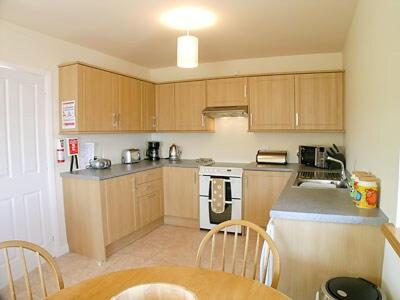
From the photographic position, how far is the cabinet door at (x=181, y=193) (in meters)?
3.85

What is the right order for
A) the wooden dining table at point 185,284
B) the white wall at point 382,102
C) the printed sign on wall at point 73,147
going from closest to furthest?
1. the wooden dining table at point 185,284
2. the white wall at point 382,102
3. the printed sign on wall at point 73,147

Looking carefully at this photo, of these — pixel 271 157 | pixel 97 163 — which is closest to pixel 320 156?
pixel 271 157

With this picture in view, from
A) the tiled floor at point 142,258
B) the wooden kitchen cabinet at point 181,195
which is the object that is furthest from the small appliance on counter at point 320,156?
the wooden kitchen cabinet at point 181,195

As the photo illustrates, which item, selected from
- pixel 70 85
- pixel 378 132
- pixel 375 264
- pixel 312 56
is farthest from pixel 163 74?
pixel 375 264

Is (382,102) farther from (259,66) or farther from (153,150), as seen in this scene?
(153,150)

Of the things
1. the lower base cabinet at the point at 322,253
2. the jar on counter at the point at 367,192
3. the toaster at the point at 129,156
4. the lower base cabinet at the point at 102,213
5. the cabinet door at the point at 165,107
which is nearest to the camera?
the lower base cabinet at the point at 322,253

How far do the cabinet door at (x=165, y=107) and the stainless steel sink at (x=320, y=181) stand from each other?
6.81 ft

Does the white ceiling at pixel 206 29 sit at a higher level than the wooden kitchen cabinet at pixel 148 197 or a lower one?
higher

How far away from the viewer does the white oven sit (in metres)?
3.62

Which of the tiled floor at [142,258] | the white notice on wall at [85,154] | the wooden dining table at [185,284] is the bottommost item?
the tiled floor at [142,258]

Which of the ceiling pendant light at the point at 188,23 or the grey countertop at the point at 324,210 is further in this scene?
the ceiling pendant light at the point at 188,23

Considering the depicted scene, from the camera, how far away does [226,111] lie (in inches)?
149

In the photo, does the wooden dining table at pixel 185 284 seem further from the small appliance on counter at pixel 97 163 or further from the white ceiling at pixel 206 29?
the small appliance on counter at pixel 97 163

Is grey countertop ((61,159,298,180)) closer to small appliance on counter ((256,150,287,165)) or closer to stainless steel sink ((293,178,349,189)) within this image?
small appliance on counter ((256,150,287,165))
